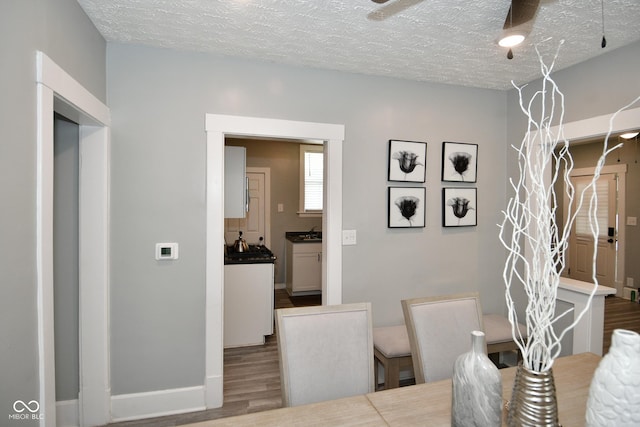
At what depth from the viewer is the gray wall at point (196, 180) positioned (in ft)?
7.82

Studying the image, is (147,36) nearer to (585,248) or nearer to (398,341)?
(398,341)

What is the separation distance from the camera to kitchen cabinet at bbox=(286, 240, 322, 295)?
5.34 m

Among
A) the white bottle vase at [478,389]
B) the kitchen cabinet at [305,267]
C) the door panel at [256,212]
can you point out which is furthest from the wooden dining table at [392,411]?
the door panel at [256,212]

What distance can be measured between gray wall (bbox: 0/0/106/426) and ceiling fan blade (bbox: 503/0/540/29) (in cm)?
214

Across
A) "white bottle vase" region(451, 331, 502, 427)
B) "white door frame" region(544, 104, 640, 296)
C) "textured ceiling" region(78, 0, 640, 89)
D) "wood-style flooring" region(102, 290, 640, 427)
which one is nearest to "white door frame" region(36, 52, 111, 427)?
"wood-style flooring" region(102, 290, 640, 427)

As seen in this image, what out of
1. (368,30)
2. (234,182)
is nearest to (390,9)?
(368,30)

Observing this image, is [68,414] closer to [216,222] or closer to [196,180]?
[216,222]

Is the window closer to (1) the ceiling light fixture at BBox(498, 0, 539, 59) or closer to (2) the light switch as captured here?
(2) the light switch

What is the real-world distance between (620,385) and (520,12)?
175cm

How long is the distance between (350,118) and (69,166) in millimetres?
2000

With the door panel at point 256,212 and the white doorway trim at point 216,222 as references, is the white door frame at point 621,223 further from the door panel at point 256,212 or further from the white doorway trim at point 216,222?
the white doorway trim at point 216,222

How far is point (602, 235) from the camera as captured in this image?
231 inches

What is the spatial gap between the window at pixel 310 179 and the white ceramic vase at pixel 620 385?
5.09m

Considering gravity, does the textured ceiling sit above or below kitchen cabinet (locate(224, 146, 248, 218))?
above
